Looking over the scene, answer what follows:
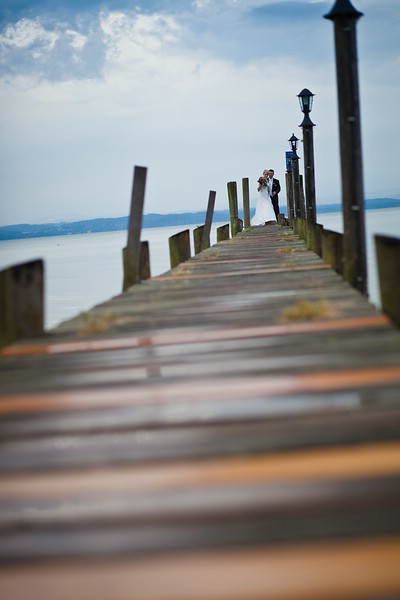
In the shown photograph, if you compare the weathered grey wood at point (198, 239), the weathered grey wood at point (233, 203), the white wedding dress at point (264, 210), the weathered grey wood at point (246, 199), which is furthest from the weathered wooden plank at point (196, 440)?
the weathered grey wood at point (246, 199)

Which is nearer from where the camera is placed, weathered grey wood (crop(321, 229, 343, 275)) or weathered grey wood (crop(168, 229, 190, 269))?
weathered grey wood (crop(321, 229, 343, 275))

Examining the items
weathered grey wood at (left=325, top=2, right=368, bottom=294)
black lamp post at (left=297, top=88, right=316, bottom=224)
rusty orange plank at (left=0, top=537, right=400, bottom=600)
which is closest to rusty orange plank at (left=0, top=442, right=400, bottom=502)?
rusty orange plank at (left=0, top=537, right=400, bottom=600)

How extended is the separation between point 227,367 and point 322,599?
2.10 meters

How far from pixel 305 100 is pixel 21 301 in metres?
12.3

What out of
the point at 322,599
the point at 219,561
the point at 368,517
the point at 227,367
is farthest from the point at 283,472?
the point at 227,367

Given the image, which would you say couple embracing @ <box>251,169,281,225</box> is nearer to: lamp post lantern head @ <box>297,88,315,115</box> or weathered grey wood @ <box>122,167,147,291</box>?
lamp post lantern head @ <box>297,88,315,115</box>

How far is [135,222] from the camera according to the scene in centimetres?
822

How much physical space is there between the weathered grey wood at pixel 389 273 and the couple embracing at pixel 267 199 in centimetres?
2289

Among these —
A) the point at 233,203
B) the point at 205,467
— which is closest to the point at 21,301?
the point at 205,467

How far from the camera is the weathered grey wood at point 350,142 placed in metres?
6.73

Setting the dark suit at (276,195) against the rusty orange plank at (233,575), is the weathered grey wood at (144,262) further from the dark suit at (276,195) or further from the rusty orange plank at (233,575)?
the dark suit at (276,195)

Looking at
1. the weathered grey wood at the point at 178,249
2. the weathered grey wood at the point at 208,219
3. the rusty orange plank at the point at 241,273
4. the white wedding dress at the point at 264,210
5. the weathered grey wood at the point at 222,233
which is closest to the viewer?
the rusty orange plank at the point at 241,273

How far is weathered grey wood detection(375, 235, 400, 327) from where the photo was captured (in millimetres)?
4508

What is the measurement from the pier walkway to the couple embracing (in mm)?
23384
